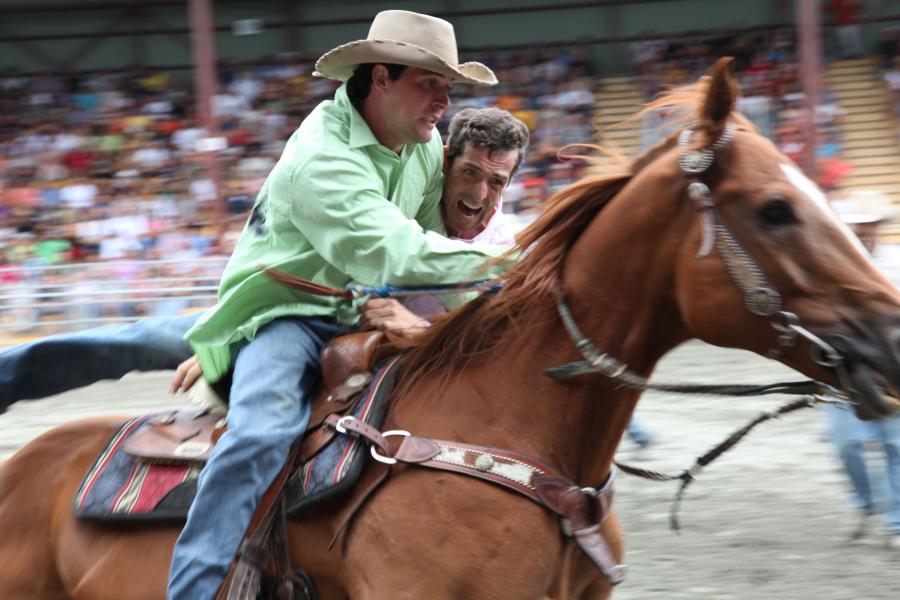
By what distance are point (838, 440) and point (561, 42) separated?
1455 centimetres

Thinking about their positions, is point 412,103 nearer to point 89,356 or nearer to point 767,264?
point 767,264

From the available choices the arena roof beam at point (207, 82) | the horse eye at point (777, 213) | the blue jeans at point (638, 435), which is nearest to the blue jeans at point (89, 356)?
the horse eye at point (777, 213)

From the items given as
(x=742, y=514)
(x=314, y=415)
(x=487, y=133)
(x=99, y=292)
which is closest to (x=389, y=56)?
(x=487, y=133)

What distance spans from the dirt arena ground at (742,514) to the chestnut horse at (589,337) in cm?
Answer: 212

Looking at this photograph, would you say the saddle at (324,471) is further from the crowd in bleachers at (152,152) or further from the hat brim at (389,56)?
the crowd in bleachers at (152,152)

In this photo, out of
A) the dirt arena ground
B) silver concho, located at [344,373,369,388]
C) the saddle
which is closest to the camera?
the saddle

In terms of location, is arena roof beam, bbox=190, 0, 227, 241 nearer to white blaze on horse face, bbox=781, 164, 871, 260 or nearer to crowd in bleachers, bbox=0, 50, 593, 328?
crowd in bleachers, bbox=0, 50, 593, 328

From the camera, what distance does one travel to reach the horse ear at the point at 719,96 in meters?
2.30

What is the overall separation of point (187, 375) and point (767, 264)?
1.64 metres

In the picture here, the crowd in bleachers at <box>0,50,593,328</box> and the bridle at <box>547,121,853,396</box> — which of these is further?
the crowd in bleachers at <box>0,50,593,328</box>

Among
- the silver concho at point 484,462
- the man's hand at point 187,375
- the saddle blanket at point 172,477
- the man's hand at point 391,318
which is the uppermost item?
the man's hand at point 391,318

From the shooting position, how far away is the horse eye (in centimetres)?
230

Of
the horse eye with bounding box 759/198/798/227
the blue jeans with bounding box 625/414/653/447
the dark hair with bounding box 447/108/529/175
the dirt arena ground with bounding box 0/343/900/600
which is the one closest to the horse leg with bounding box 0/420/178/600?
the dark hair with bounding box 447/108/529/175

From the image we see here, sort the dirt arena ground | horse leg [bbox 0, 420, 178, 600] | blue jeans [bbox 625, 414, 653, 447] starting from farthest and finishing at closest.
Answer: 1. blue jeans [bbox 625, 414, 653, 447]
2. the dirt arena ground
3. horse leg [bbox 0, 420, 178, 600]
